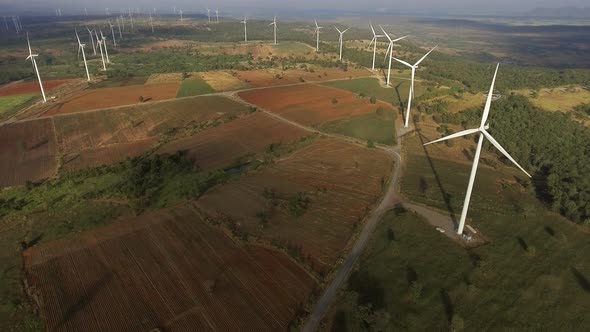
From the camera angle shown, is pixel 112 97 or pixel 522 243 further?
pixel 112 97

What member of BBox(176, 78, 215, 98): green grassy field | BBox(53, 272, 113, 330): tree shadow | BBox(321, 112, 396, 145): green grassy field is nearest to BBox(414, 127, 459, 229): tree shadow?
BBox(321, 112, 396, 145): green grassy field

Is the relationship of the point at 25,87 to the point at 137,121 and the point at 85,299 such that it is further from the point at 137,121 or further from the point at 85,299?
the point at 85,299

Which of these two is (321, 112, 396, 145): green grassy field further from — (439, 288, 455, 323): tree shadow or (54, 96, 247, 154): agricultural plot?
(439, 288, 455, 323): tree shadow

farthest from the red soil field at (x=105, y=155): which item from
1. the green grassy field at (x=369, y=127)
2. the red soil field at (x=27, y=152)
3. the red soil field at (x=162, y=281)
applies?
the green grassy field at (x=369, y=127)

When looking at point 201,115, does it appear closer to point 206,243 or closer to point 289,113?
point 289,113

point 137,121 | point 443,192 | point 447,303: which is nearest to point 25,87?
point 137,121
